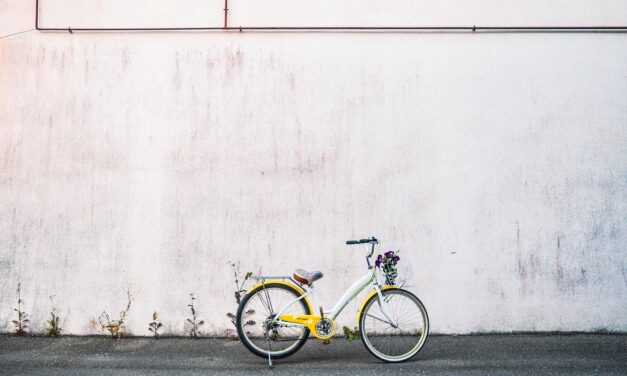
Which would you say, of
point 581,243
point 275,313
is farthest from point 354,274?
point 581,243

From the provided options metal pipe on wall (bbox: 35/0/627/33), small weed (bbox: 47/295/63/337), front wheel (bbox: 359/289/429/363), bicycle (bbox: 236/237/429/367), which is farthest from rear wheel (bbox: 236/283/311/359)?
metal pipe on wall (bbox: 35/0/627/33)

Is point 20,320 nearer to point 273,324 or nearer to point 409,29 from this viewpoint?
point 273,324

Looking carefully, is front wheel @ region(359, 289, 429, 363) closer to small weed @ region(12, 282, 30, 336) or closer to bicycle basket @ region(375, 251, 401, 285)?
bicycle basket @ region(375, 251, 401, 285)

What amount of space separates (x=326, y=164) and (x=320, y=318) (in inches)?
75.3

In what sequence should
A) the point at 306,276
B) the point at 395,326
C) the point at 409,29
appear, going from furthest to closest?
the point at 409,29 < the point at 306,276 < the point at 395,326

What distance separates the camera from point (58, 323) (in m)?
7.50

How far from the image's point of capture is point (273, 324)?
21.0 ft

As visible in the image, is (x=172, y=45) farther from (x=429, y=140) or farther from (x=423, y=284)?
(x=423, y=284)

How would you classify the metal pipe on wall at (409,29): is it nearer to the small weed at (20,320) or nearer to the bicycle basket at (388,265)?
the bicycle basket at (388,265)

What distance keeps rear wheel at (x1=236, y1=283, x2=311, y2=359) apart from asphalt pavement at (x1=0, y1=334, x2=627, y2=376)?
0.46 feet

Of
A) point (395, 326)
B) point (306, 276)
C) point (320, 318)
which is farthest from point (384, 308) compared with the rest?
point (306, 276)

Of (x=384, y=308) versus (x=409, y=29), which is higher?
(x=409, y=29)

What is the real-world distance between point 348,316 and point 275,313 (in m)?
1.26

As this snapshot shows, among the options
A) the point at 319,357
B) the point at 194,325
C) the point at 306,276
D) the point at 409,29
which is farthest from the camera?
the point at 409,29
